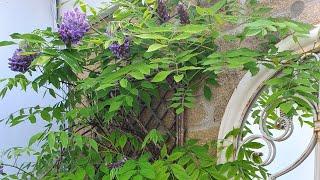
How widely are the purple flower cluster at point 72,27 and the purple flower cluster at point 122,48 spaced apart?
13 centimetres

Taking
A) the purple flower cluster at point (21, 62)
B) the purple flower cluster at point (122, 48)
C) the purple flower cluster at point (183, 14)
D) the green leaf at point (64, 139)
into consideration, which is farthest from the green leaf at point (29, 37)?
the purple flower cluster at point (183, 14)

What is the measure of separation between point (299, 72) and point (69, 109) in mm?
1165

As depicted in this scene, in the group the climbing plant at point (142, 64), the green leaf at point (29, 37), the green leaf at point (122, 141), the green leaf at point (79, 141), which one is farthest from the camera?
the green leaf at point (122, 141)

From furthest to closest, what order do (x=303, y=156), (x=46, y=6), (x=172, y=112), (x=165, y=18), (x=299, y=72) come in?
1. (x=46, y=6)
2. (x=172, y=112)
3. (x=165, y=18)
4. (x=303, y=156)
5. (x=299, y=72)

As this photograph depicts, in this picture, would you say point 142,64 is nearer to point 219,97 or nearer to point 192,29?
point 192,29

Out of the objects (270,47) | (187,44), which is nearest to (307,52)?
(270,47)

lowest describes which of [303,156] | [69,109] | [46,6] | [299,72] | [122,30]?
[303,156]

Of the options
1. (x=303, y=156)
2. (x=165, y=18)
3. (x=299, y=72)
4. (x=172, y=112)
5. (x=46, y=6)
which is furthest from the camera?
(x=46, y=6)

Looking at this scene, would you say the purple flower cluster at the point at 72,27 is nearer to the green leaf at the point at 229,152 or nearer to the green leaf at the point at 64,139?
the green leaf at the point at 64,139

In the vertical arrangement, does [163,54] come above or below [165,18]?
below

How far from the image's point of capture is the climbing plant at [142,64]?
171 cm

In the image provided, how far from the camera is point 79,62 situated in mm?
2016

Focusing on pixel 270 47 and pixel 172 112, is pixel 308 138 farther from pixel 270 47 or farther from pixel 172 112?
pixel 172 112

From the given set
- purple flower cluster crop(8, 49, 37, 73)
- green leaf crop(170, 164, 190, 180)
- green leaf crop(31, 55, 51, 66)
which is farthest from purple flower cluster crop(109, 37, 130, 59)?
green leaf crop(170, 164, 190, 180)
